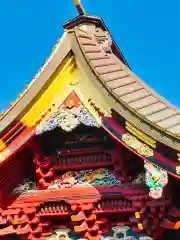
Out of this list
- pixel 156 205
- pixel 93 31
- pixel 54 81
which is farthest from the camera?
pixel 93 31

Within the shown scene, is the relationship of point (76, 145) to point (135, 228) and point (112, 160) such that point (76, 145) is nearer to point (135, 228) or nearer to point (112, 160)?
point (112, 160)

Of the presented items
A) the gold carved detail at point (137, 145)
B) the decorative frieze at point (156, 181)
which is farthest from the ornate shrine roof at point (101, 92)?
the decorative frieze at point (156, 181)

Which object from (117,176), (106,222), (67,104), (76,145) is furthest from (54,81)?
(106,222)

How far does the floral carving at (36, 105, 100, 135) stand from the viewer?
617 cm

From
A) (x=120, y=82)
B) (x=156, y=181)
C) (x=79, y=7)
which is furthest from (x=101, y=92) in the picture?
(x=79, y=7)

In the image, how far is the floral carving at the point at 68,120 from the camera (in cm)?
617

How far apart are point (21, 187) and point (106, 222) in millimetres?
1236

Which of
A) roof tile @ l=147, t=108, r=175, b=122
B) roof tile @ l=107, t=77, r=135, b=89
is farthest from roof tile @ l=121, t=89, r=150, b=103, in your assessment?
roof tile @ l=147, t=108, r=175, b=122

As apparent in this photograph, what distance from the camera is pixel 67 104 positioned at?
6.38 m

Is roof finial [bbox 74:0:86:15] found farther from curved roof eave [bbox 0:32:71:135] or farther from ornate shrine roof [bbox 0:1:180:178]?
curved roof eave [bbox 0:32:71:135]

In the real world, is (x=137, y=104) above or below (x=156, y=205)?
above

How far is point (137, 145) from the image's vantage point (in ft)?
18.5

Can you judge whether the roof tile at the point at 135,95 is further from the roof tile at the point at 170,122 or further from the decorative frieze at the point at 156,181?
the decorative frieze at the point at 156,181

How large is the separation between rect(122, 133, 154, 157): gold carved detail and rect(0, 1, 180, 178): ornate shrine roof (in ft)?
0.41
